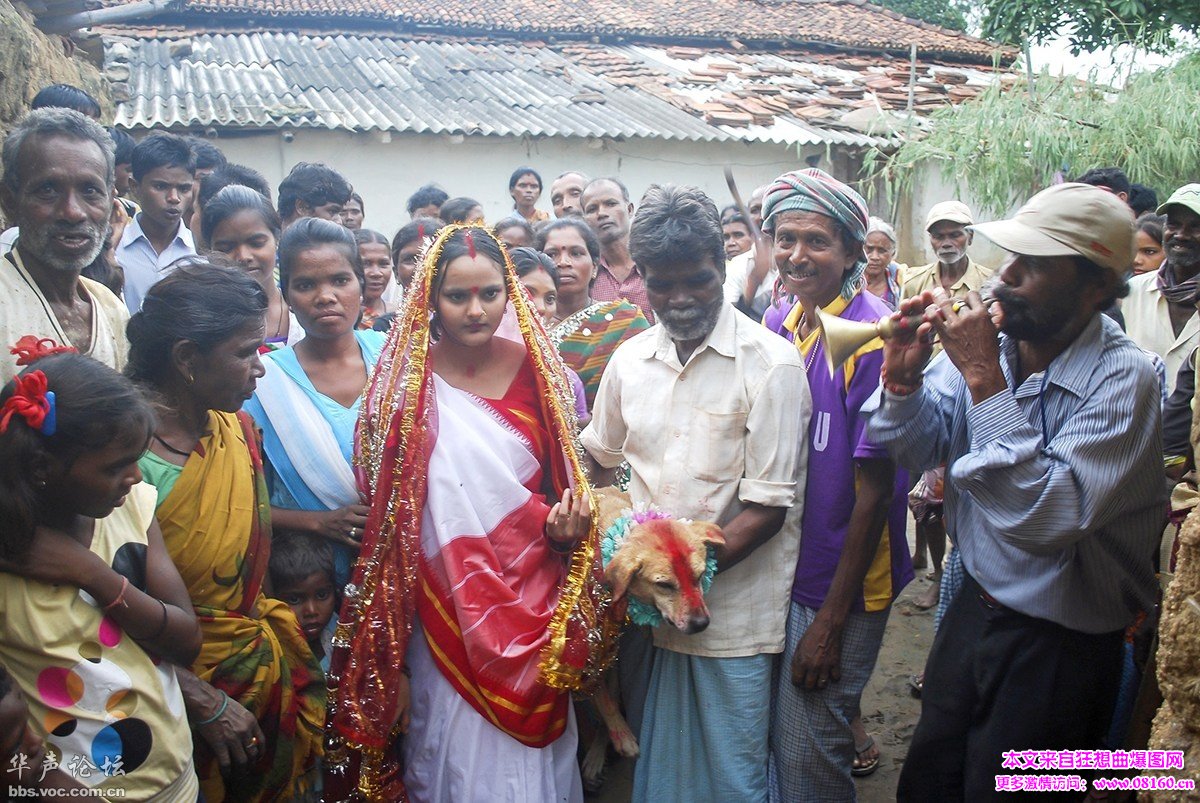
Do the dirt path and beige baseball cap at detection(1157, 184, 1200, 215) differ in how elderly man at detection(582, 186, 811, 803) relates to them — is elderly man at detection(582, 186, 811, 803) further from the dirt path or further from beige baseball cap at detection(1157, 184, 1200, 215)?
beige baseball cap at detection(1157, 184, 1200, 215)

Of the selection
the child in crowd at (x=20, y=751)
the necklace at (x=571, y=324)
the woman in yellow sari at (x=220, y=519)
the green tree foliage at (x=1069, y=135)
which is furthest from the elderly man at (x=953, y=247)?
the child in crowd at (x=20, y=751)

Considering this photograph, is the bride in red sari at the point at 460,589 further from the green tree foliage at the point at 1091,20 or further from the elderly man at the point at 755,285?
the green tree foliage at the point at 1091,20

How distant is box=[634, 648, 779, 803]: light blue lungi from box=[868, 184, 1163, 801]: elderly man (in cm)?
59

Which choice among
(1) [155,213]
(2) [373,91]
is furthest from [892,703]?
(2) [373,91]

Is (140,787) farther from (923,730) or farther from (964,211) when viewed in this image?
(964,211)

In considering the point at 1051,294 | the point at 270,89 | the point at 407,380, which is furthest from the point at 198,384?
the point at 270,89

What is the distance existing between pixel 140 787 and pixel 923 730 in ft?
7.03

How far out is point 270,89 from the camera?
462 inches

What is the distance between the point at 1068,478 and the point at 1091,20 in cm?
1332

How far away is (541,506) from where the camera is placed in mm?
Result: 2744

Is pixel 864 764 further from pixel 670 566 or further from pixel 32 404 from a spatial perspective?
pixel 32 404

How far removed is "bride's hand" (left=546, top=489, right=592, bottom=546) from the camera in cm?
266

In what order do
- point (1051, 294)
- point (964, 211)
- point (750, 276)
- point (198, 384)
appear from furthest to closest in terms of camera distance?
point (964, 211) < point (750, 276) < point (198, 384) < point (1051, 294)

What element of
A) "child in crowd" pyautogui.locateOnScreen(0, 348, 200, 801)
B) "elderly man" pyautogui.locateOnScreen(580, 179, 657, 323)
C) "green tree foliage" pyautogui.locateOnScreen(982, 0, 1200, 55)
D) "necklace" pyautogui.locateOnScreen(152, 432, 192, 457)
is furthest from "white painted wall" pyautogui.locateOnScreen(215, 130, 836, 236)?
"child in crowd" pyautogui.locateOnScreen(0, 348, 200, 801)
